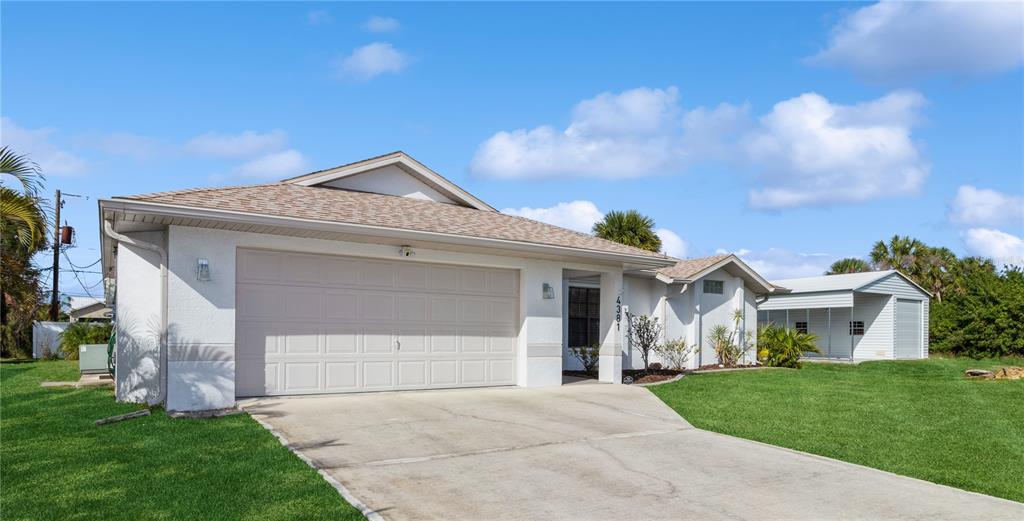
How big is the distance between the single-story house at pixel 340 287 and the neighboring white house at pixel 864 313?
16635mm

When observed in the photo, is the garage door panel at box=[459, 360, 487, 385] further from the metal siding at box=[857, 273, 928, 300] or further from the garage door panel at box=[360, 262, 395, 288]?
the metal siding at box=[857, 273, 928, 300]

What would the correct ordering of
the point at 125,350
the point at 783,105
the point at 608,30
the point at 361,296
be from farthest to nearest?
→ the point at 783,105
the point at 608,30
the point at 361,296
the point at 125,350

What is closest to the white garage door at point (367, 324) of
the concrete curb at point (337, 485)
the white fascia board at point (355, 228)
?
the white fascia board at point (355, 228)

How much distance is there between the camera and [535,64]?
17141 mm

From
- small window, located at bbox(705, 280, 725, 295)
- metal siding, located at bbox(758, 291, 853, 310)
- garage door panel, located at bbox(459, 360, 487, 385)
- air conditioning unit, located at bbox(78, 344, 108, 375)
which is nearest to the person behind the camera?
garage door panel, located at bbox(459, 360, 487, 385)

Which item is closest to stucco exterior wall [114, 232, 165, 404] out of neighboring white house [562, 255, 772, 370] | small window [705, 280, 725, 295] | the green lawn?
the green lawn

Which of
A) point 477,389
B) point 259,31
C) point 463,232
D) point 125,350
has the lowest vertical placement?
point 477,389

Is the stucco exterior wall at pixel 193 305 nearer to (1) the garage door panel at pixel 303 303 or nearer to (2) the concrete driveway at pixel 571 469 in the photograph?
(1) the garage door panel at pixel 303 303

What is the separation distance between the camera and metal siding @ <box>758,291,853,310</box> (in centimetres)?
2856

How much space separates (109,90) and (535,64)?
9.06 metres

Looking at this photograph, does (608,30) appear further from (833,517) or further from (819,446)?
(833,517)

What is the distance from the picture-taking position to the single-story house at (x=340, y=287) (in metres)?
10.7

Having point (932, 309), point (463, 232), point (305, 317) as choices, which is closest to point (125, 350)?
point (305, 317)

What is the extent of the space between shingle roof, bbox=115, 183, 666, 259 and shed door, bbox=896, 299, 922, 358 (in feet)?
63.8
